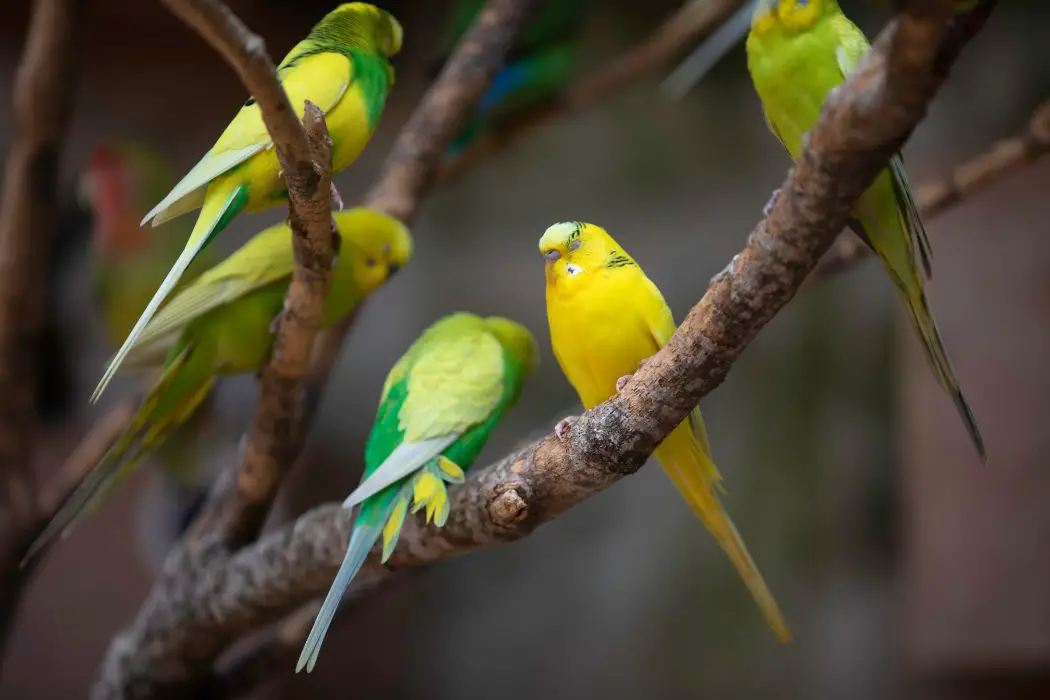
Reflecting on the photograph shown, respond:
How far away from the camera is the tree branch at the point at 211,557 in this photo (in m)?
1.50

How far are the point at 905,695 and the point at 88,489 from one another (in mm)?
1857

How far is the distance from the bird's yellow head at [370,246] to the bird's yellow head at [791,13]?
1.93 ft

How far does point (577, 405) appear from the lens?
220 cm

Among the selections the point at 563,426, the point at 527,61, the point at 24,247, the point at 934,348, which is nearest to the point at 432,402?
the point at 563,426

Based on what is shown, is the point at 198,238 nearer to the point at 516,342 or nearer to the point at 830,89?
the point at 516,342

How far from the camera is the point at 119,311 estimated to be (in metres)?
1.90

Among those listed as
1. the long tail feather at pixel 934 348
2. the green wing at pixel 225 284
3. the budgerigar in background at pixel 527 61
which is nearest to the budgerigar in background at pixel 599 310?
the long tail feather at pixel 934 348

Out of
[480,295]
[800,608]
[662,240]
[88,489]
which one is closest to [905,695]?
[800,608]

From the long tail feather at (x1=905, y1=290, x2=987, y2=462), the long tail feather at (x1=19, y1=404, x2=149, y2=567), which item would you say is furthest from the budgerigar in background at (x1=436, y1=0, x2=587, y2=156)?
the long tail feather at (x1=905, y1=290, x2=987, y2=462)

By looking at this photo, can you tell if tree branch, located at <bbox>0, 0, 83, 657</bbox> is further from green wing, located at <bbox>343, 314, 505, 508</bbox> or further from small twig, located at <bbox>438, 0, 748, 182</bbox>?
green wing, located at <bbox>343, 314, 505, 508</bbox>

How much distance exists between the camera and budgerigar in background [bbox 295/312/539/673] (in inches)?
41.9

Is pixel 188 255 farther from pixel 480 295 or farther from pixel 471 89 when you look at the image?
pixel 480 295

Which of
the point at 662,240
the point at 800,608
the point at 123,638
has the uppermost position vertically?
the point at 662,240

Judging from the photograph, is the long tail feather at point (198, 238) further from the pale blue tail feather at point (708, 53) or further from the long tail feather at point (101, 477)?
the pale blue tail feather at point (708, 53)
